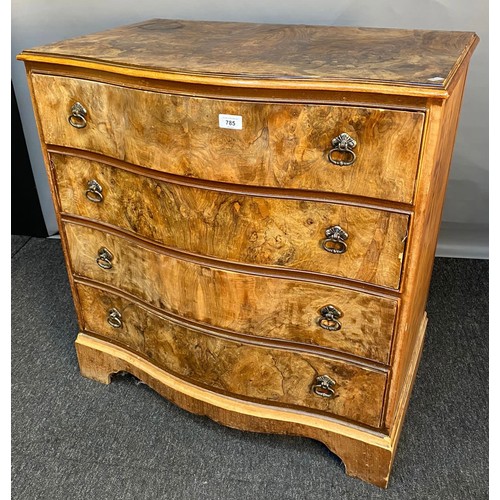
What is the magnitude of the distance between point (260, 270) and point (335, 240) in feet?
0.72

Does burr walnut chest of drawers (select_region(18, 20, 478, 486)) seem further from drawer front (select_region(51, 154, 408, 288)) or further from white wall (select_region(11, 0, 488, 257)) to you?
white wall (select_region(11, 0, 488, 257))

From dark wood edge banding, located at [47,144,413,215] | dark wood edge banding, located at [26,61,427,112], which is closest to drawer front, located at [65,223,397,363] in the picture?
dark wood edge banding, located at [47,144,413,215]

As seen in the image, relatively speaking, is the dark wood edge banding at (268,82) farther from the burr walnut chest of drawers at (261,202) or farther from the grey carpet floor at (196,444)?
the grey carpet floor at (196,444)

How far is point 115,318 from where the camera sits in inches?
72.1

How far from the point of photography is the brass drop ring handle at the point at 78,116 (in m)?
1.49

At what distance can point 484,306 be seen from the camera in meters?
2.30

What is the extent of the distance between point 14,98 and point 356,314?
6.30 feet

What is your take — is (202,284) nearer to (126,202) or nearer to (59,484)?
(126,202)

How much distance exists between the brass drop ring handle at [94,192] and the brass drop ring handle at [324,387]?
2.60ft

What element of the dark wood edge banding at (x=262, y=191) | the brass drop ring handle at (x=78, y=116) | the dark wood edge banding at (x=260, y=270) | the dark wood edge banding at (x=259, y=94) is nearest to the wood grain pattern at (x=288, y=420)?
the dark wood edge banding at (x=260, y=270)

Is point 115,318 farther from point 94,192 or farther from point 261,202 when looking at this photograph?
point 261,202

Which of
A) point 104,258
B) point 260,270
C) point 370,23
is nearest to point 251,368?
point 260,270

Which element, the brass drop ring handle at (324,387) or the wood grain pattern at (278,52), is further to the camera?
the brass drop ring handle at (324,387)
